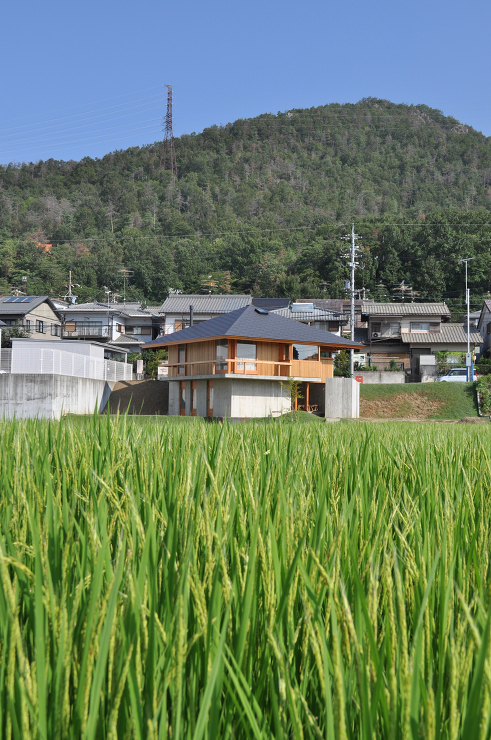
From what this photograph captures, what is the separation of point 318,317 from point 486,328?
670 inches

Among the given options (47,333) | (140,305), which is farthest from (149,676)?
(140,305)

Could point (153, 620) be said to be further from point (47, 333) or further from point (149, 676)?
point (47, 333)

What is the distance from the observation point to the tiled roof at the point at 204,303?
59.8 m

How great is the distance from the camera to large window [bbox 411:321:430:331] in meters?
55.4

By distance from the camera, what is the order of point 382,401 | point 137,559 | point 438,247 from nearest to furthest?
point 137,559 < point 382,401 < point 438,247

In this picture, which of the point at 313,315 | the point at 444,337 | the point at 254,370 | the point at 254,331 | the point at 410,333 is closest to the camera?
the point at 254,370

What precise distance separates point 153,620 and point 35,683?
0.58 ft

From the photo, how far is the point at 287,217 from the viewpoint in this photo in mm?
116375

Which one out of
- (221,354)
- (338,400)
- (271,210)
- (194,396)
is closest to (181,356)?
(194,396)

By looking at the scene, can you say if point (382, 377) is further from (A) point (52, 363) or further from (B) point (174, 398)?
(A) point (52, 363)

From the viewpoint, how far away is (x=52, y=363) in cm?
2712

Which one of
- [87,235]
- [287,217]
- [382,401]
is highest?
[287,217]

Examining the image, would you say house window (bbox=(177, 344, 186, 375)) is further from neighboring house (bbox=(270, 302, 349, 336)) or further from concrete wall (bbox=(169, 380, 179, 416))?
neighboring house (bbox=(270, 302, 349, 336))

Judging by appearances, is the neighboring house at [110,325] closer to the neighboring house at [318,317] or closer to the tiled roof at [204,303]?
the tiled roof at [204,303]
